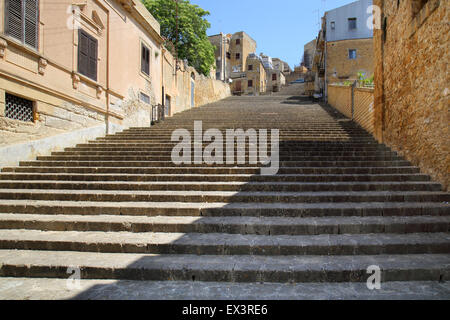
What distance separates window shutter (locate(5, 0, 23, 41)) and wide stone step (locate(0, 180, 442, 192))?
3.57m

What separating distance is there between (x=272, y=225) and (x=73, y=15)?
8881 millimetres

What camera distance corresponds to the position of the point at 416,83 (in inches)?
260

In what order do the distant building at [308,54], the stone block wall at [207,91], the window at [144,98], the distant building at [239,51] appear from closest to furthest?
the window at [144,98] < the stone block wall at [207,91] < the distant building at [239,51] < the distant building at [308,54]

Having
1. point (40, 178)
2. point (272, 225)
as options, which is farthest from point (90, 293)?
point (40, 178)

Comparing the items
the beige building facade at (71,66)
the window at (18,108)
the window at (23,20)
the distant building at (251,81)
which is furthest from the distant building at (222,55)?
the window at (18,108)

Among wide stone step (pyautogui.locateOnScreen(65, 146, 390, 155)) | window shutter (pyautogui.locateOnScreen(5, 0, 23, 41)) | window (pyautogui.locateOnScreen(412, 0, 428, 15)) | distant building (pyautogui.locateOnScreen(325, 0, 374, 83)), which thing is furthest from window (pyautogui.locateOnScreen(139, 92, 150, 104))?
distant building (pyautogui.locateOnScreen(325, 0, 374, 83))

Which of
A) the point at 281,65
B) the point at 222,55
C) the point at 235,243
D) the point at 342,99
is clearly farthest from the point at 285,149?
the point at 281,65

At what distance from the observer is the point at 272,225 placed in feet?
14.7

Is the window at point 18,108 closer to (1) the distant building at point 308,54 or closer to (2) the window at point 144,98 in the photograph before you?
(2) the window at point 144,98

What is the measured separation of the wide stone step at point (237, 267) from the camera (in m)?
3.46

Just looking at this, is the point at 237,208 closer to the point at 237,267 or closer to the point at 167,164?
the point at 237,267

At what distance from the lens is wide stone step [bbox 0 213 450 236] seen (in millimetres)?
4453
